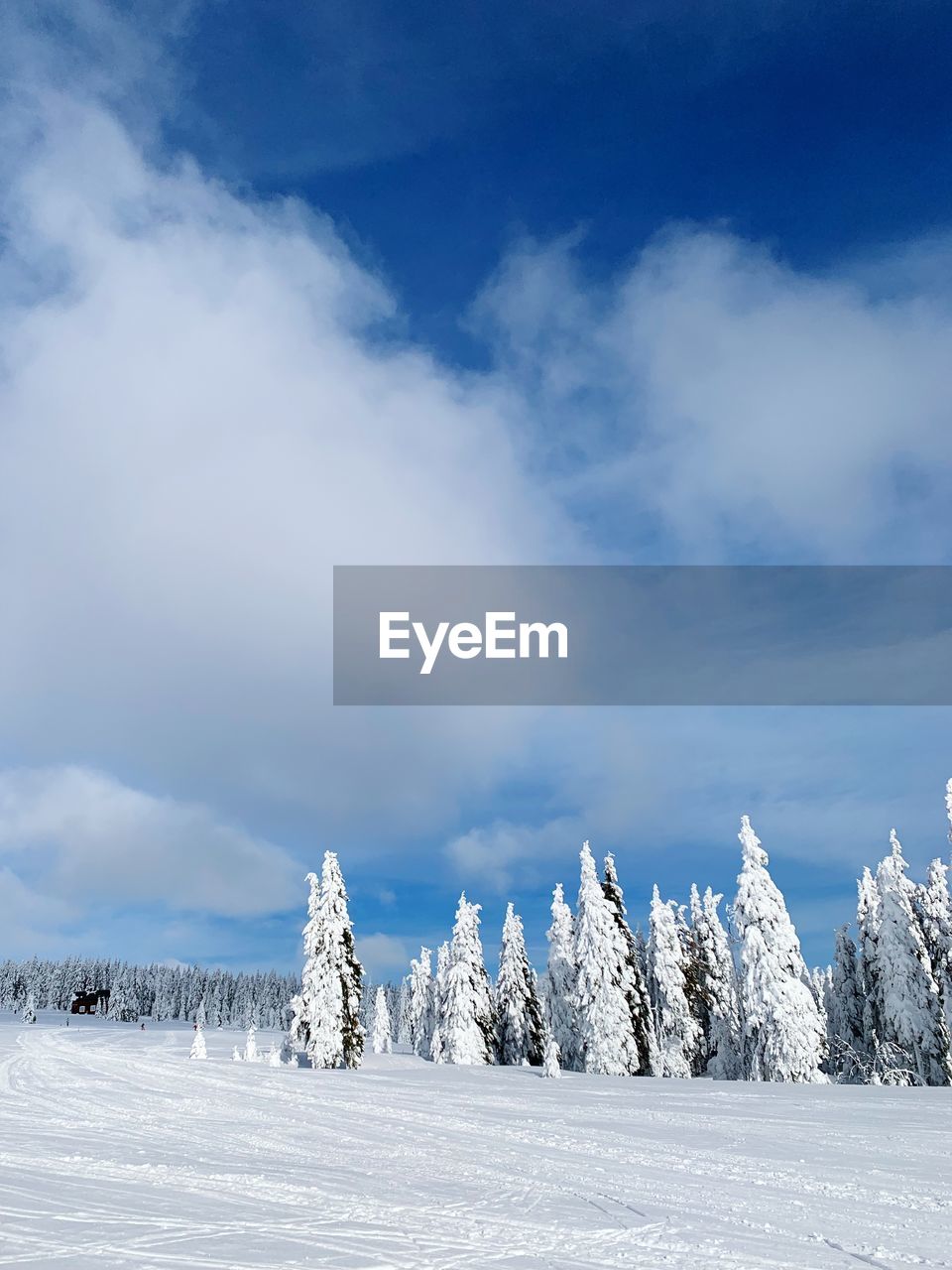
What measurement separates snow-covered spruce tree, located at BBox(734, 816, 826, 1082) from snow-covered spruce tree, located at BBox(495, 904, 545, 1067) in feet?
70.1

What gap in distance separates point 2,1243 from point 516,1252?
515 centimetres

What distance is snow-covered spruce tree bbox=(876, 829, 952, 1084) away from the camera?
4441cm

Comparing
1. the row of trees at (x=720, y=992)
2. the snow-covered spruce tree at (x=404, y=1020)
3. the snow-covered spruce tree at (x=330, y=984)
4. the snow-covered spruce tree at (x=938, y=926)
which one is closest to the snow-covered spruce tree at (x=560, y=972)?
the row of trees at (x=720, y=992)

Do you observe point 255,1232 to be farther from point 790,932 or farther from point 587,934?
point 587,934

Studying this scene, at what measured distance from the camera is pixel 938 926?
47.0 m

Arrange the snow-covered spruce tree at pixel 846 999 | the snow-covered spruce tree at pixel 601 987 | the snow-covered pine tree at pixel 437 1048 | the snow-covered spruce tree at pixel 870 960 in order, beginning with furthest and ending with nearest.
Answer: the snow-covered pine tree at pixel 437 1048, the snow-covered spruce tree at pixel 846 999, the snow-covered spruce tree at pixel 870 960, the snow-covered spruce tree at pixel 601 987

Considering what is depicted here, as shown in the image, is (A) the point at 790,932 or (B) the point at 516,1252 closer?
(B) the point at 516,1252

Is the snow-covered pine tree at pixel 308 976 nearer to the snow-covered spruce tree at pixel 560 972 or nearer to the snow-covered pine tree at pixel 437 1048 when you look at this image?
the snow-covered pine tree at pixel 437 1048

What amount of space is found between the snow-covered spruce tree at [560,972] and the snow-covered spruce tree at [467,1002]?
14.8 ft

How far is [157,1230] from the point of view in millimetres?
8625

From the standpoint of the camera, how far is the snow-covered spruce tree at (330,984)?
1807 inches

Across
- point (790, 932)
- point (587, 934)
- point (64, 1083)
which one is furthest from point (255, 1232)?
point (587, 934)

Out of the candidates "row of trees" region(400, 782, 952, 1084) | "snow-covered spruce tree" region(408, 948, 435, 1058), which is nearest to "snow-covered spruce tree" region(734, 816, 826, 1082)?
"row of trees" region(400, 782, 952, 1084)

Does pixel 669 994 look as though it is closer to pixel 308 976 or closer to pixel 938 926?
pixel 938 926
